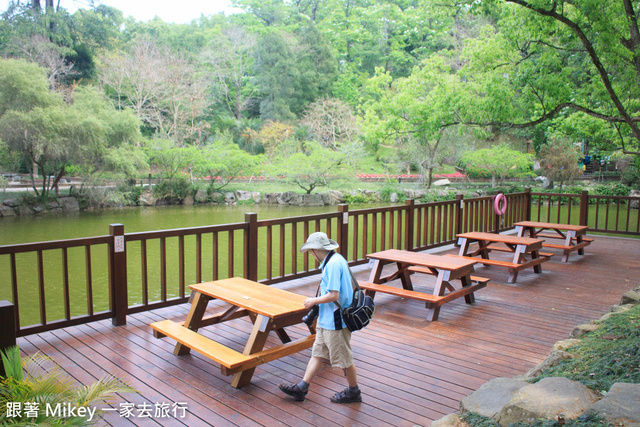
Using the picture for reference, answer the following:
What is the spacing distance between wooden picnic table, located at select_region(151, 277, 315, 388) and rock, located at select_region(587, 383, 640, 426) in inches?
76.6

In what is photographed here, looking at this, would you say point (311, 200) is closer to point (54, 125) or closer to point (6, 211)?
point (54, 125)

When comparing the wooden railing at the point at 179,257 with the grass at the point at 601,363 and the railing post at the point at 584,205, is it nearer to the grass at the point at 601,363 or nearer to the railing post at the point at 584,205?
the railing post at the point at 584,205

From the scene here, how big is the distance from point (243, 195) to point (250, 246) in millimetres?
21681

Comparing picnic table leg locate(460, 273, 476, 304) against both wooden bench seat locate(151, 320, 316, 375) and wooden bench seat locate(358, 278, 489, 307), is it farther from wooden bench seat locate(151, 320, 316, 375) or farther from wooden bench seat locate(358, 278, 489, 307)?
wooden bench seat locate(151, 320, 316, 375)

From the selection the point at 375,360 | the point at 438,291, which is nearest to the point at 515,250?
the point at 438,291

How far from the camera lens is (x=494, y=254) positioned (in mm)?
8438

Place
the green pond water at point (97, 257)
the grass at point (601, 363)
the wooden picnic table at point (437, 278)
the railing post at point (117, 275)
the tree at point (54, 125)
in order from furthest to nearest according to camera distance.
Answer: the tree at point (54, 125) < the green pond water at point (97, 257) < the wooden picnic table at point (437, 278) < the railing post at point (117, 275) < the grass at point (601, 363)

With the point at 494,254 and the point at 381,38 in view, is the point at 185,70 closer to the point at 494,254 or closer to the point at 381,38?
the point at 381,38

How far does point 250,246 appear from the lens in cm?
554

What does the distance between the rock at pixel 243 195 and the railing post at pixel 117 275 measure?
2233 cm

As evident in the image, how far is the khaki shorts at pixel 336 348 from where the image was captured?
10.3ft

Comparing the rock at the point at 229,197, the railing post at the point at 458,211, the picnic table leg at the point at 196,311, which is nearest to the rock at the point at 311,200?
the rock at the point at 229,197

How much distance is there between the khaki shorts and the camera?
3.13 meters

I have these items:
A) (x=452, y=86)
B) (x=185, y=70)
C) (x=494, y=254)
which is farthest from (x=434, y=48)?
(x=494, y=254)
